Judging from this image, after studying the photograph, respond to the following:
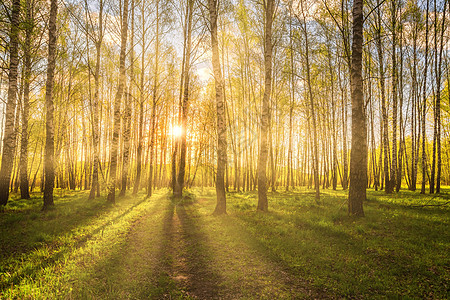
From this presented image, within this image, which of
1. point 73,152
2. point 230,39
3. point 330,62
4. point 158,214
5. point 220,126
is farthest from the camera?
point 73,152

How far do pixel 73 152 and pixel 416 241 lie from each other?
32499 mm

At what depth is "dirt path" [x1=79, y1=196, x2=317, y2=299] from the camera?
129 inches

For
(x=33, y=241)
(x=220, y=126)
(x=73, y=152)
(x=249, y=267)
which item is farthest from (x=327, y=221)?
(x=73, y=152)

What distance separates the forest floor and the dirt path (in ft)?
0.07

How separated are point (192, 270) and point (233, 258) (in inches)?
38.5

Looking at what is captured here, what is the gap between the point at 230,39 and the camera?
62.2 feet

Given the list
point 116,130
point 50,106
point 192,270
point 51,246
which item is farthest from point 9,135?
point 192,270

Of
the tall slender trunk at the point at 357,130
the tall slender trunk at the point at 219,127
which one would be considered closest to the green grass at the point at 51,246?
the tall slender trunk at the point at 219,127

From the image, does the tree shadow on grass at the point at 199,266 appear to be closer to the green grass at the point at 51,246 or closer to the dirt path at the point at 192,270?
the dirt path at the point at 192,270

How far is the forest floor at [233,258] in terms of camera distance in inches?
129

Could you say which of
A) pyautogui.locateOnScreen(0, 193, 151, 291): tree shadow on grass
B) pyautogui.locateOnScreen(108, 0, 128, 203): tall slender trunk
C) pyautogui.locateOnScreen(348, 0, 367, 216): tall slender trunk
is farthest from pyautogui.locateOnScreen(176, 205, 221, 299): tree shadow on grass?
pyautogui.locateOnScreen(108, 0, 128, 203): tall slender trunk

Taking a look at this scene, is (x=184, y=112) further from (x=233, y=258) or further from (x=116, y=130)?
(x=233, y=258)

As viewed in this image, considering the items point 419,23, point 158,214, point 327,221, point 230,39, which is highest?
point 230,39

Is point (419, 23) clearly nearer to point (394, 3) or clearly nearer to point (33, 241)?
point (394, 3)
